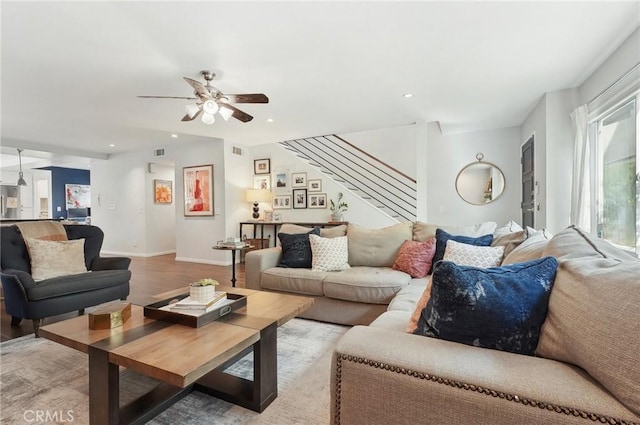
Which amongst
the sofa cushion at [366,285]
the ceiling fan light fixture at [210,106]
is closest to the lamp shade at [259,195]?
the ceiling fan light fixture at [210,106]

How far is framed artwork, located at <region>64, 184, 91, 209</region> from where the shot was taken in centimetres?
933

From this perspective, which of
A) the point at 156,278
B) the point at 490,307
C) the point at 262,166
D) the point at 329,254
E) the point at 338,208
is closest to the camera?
the point at 490,307

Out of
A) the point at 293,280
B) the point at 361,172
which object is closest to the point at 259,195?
the point at 361,172

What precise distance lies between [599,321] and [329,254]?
2.39m

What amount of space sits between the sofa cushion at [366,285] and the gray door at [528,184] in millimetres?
2784

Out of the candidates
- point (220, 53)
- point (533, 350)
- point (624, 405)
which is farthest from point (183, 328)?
point (220, 53)

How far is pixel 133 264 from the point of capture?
19.8ft

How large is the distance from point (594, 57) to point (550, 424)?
3.35m

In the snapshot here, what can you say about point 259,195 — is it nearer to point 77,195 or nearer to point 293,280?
point 293,280

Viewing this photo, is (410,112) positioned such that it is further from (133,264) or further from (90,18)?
(133,264)

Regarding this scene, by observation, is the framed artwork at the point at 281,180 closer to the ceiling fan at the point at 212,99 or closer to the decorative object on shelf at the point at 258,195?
the decorative object on shelf at the point at 258,195

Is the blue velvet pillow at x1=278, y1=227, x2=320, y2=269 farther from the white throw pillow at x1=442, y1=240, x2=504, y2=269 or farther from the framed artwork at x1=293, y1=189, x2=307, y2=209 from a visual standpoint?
the framed artwork at x1=293, y1=189, x2=307, y2=209

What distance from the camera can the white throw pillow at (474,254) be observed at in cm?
220

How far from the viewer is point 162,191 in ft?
24.3
